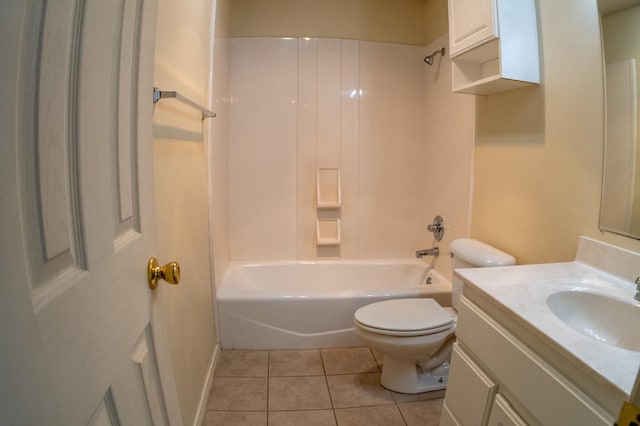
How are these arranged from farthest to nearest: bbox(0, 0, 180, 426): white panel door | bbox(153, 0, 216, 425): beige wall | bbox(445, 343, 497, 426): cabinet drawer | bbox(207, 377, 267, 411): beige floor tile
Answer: bbox(207, 377, 267, 411): beige floor tile, bbox(153, 0, 216, 425): beige wall, bbox(445, 343, 497, 426): cabinet drawer, bbox(0, 0, 180, 426): white panel door

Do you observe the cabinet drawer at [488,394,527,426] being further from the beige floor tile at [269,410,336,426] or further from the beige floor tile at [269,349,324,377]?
the beige floor tile at [269,349,324,377]

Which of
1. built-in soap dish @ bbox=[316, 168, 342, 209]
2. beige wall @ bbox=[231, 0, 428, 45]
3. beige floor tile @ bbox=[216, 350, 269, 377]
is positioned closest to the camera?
beige floor tile @ bbox=[216, 350, 269, 377]

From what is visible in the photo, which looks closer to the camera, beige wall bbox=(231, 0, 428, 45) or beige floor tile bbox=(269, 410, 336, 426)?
beige floor tile bbox=(269, 410, 336, 426)

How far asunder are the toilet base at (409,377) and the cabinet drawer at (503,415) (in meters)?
0.80

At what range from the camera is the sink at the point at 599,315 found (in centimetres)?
95

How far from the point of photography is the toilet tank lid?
1.57 m

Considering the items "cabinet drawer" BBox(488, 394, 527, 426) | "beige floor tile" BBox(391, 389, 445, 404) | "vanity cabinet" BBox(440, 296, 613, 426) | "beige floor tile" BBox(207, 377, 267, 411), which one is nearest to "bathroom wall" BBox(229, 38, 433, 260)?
"beige floor tile" BBox(207, 377, 267, 411)

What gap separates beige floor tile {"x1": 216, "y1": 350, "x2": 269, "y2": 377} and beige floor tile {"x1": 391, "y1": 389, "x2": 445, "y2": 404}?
76 cm

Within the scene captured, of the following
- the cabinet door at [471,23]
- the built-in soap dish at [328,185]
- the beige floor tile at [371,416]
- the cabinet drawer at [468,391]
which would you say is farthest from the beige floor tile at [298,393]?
the cabinet door at [471,23]

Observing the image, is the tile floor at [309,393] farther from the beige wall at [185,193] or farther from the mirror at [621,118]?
the mirror at [621,118]

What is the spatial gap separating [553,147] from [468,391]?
3.40 ft

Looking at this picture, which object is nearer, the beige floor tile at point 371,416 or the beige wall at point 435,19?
the beige floor tile at point 371,416

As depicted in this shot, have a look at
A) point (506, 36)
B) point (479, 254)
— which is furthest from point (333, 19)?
point (479, 254)

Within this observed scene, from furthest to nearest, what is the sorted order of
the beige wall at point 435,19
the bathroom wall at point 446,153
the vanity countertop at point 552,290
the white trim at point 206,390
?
the beige wall at point 435,19 → the bathroom wall at point 446,153 → the white trim at point 206,390 → the vanity countertop at point 552,290
